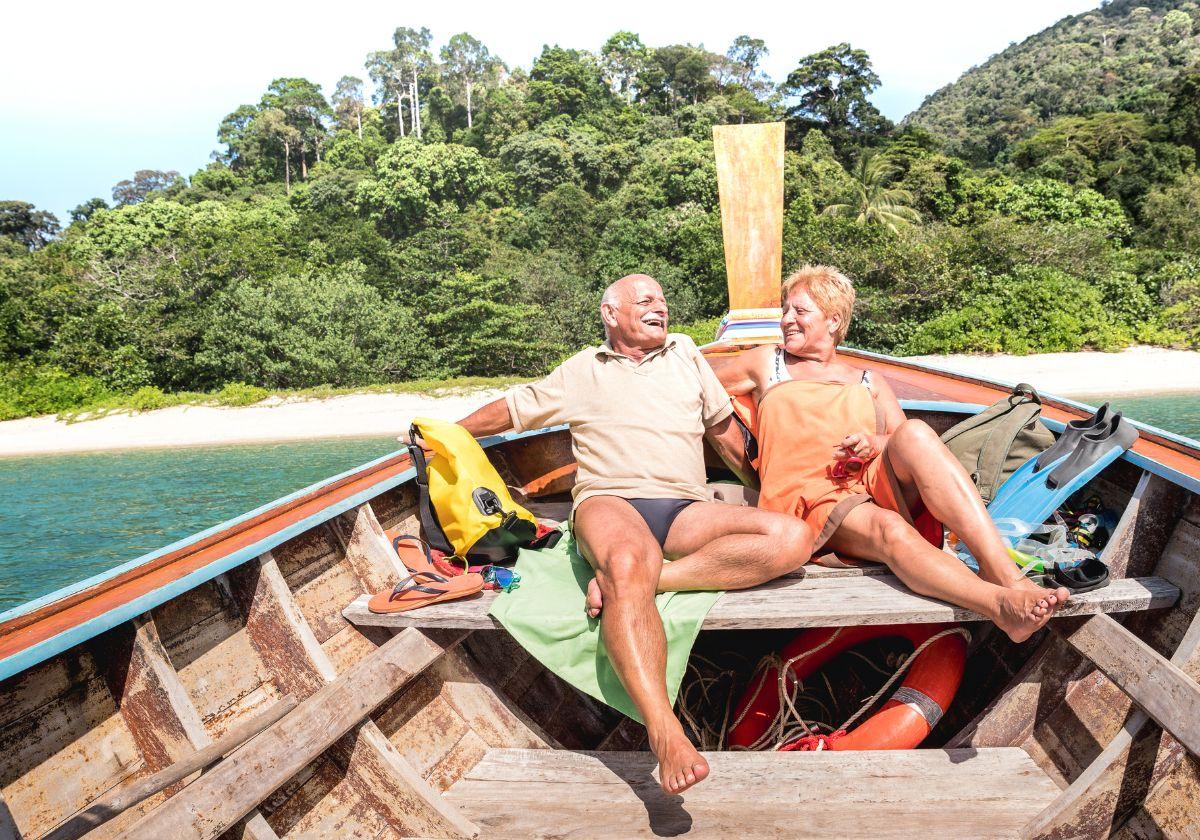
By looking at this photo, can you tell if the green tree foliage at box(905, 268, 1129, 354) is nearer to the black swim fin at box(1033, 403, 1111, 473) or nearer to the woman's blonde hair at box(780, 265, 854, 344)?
the black swim fin at box(1033, 403, 1111, 473)

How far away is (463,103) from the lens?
5059 cm

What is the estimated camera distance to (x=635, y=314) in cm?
259

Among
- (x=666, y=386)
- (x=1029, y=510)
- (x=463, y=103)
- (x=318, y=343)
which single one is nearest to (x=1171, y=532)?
(x=1029, y=510)

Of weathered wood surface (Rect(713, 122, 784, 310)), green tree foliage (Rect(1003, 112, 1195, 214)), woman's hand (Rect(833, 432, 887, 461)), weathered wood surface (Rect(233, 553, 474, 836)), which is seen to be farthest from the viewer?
green tree foliage (Rect(1003, 112, 1195, 214))

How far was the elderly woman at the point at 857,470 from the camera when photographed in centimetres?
197

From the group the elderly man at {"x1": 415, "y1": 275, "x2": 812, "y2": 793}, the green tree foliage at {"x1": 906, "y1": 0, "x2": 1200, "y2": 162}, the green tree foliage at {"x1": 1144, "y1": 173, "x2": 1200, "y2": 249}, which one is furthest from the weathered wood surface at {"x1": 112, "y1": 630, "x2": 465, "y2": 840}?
the green tree foliage at {"x1": 906, "y1": 0, "x2": 1200, "y2": 162}

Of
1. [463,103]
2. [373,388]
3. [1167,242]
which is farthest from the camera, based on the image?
[463,103]

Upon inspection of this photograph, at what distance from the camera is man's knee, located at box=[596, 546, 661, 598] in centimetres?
198

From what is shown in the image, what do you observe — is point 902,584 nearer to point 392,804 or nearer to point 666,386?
point 666,386

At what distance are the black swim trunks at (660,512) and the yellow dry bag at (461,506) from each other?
1.42 feet

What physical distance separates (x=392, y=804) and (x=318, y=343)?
1779 cm

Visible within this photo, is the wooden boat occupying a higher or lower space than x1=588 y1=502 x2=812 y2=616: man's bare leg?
lower

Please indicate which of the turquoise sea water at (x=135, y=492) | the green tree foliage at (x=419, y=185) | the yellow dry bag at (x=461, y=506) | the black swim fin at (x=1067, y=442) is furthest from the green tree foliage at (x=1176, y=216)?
the green tree foliage at (x=419, y=185)

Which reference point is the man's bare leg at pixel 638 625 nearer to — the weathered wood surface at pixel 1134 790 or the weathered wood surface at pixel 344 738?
the weathered wood surface at pixel 344 738
